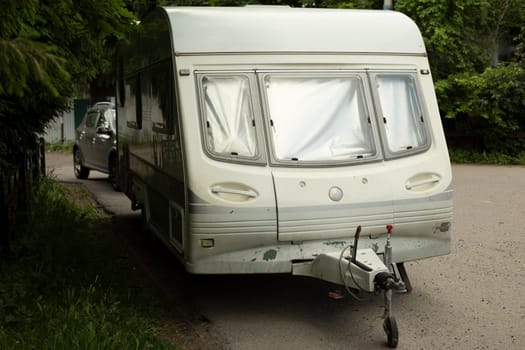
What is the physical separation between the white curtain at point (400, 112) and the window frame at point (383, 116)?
0.06 ft

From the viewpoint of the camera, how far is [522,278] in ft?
25.0

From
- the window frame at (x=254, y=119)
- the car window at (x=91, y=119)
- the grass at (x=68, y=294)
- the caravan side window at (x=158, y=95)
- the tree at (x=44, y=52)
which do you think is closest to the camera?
the tree at (x=44, y=52)

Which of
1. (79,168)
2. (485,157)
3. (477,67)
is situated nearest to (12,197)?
(79,168)

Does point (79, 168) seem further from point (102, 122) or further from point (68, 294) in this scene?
point (68, 294)

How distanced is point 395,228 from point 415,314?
83 cm

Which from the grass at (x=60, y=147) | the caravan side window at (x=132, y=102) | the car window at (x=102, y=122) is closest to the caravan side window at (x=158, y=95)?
the caravan side window at (x=132, y=102)

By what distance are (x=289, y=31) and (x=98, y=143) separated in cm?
934

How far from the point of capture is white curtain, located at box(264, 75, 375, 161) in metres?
6.30

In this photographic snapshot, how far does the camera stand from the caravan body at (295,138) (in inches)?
236

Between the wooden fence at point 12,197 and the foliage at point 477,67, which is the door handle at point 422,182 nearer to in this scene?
the wooden fence at point 12,197

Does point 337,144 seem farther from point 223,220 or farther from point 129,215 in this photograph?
point 129,215

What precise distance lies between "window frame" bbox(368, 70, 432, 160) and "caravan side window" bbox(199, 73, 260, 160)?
1146 mm

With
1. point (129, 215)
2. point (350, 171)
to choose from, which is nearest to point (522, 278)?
point (350, 171)

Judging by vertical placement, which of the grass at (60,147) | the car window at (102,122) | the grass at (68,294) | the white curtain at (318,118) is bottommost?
the grass at (60,147)
